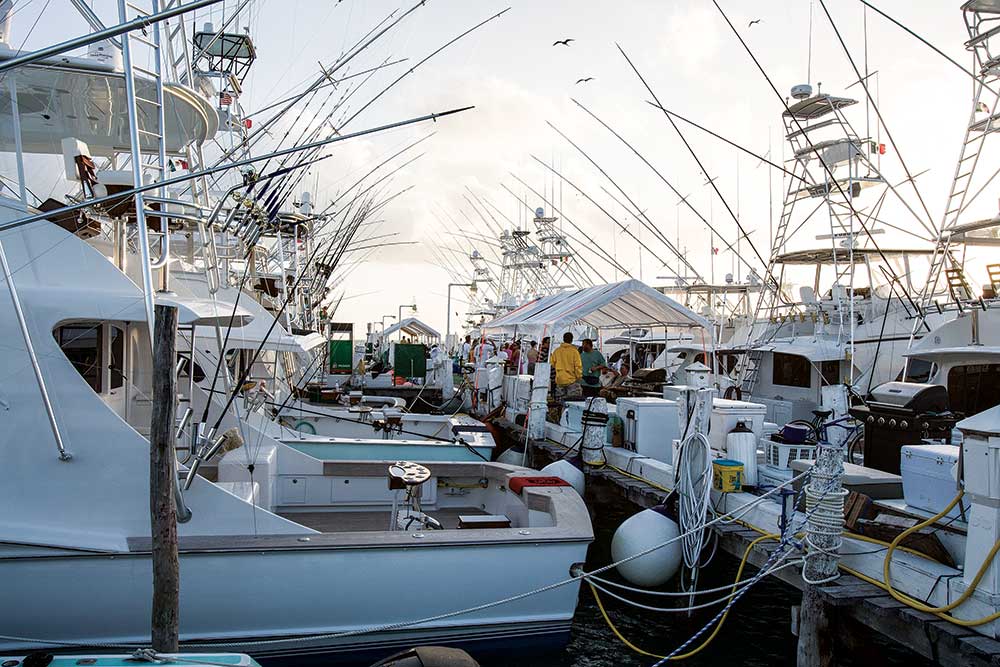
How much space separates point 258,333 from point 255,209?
290cm

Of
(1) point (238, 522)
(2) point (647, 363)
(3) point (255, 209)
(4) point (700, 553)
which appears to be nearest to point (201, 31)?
(3) point (255, 209)

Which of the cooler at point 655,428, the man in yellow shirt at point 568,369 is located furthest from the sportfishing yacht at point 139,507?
the man in yellow shirt at point 568,369

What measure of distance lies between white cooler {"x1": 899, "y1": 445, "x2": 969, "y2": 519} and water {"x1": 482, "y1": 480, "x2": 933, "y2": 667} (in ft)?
5.18

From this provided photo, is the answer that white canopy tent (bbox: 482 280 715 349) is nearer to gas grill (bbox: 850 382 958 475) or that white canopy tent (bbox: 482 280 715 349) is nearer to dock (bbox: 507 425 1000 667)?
gas grill (bbox: 850 382 958 475)

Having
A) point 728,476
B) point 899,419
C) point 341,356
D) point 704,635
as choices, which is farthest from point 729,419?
point 341,356

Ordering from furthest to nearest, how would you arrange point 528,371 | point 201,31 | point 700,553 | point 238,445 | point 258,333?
point 528,371 → point 201,31 → point 258,333 → point 238,445 → point 700,553

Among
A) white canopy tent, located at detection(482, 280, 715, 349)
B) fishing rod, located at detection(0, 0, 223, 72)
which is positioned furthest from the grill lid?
fishing rod, located at detection(0, 0, 223, 72)

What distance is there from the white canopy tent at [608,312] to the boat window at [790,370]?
5306mm

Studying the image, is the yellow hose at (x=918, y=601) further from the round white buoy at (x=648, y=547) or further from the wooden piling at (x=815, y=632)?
the round white buoy at (x=648, y=547)

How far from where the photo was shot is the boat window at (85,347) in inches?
253

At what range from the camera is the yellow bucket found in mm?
7894

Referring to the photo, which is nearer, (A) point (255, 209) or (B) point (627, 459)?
(A) point (255, 209)

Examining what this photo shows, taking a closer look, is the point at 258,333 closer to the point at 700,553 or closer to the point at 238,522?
the point at 238,522

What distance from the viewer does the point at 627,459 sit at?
10586mm
